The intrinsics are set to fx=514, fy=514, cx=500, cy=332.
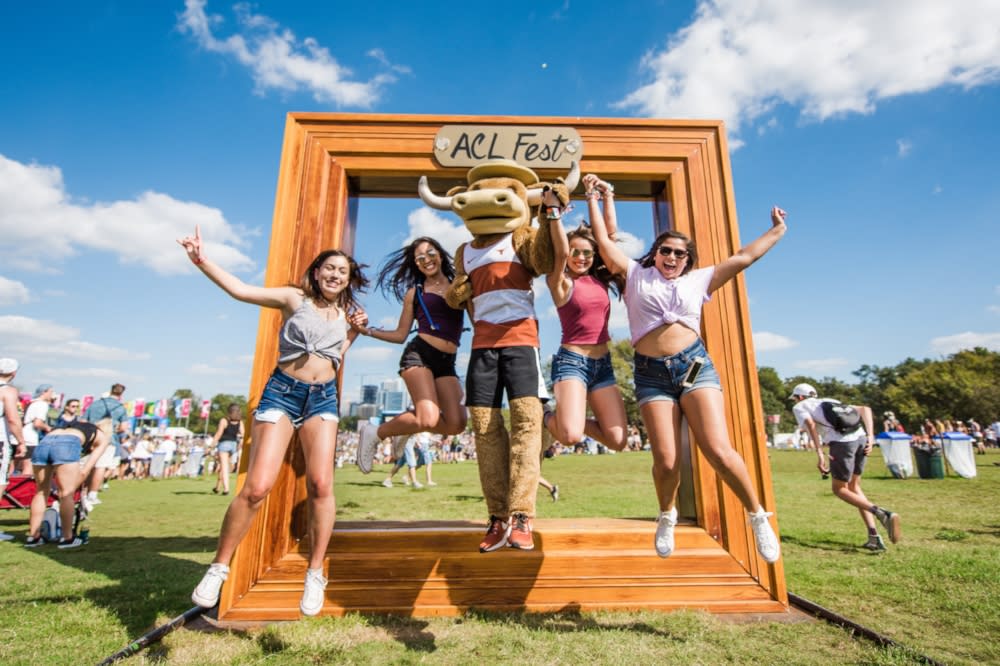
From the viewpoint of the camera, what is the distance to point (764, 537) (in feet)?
10.6

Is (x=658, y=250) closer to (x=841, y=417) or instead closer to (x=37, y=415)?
(x=841, y=417)

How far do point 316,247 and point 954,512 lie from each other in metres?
9.53

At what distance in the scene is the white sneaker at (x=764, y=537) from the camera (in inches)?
126

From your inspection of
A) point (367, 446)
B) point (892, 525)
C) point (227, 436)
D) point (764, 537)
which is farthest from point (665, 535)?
point (227, 436)

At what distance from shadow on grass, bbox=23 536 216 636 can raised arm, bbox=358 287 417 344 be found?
2452 mm

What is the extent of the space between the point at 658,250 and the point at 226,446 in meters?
10.7

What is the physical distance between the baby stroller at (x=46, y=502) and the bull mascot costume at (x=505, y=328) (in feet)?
21.2

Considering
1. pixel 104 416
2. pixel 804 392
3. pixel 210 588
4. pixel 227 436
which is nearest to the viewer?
pixel 210 588

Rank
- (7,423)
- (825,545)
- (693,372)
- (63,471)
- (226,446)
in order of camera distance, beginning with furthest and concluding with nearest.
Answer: (226,446) → (63,471) → (825,545) → (7,423) → (693,372)

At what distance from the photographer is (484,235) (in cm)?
383

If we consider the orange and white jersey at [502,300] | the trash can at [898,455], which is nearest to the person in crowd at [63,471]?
the orange and white jersey at [502,300]

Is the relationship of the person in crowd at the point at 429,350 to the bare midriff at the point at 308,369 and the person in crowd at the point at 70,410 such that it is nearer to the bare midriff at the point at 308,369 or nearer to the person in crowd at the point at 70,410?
the bare midriff at the point at 308,369

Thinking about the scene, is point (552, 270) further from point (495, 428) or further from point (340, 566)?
point (340, 566)

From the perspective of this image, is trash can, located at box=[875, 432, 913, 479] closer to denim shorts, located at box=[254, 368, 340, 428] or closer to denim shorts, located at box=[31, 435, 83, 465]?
denim shorts, located at box=[254, 368, 340, 428]
